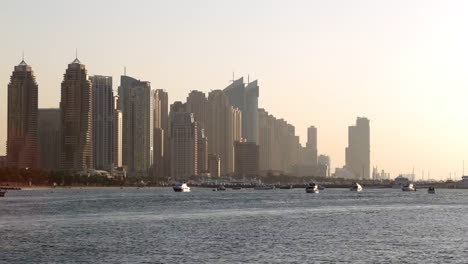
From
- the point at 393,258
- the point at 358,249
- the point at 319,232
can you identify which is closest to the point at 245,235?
the point at 319,232

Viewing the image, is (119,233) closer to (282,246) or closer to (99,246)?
(99,246)

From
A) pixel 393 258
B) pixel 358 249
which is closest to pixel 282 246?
pixel 358 249

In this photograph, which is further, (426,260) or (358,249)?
(358,249)

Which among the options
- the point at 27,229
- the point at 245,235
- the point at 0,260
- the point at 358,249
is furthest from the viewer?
the point at 27,229

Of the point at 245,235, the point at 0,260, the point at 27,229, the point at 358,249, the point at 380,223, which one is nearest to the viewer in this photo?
the point at 0,260

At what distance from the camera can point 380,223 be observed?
139125 millimetres

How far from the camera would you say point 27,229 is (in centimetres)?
12581

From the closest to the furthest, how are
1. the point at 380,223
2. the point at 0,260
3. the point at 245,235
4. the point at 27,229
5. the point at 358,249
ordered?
the point at 0,260
the point at 358,249
the point at 245,235
the point at 27,229
the point at 380,223

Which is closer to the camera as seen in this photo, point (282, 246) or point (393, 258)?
point (393, 258)

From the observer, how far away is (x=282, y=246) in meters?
100

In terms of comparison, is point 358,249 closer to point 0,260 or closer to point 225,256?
point 225,256

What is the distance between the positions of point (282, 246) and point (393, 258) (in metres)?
16.1

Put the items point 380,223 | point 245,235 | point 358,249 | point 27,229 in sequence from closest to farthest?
point 358,249 → point 245,235 → point 27,229 → point 380,223

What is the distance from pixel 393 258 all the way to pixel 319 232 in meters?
33.0
